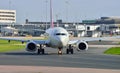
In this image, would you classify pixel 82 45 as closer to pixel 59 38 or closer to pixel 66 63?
pixel 59 38

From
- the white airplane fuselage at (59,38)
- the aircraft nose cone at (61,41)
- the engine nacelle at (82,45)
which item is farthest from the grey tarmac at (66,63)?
the engine nacelle at (82,45)

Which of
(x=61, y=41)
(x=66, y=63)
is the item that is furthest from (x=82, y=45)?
(x=66, y=63)

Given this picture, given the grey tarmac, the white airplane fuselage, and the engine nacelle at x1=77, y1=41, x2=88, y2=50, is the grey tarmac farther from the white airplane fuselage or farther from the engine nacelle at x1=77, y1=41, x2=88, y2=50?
the engine nacelle at x1=77, y1=41, x2=88, y2=50

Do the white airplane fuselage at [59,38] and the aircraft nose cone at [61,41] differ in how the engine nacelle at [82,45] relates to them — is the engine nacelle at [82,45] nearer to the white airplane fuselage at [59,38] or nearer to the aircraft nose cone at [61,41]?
the white airplane fuselage at [59,38]

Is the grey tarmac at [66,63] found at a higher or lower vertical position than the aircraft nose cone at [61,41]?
lower

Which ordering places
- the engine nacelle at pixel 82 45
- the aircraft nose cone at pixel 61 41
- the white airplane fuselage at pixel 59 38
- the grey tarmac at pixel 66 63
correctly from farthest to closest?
1. the engine nacelle at pixel 82 45
2. the white airplane fuselage at pixel 59 38
3. the aircraft nose cone at pixel 61 41
4. the grey tarmac at pixel 66 63

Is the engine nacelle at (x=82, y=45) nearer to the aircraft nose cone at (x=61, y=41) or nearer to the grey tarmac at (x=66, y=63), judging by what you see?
the aircraft nose cone at (x=61, y=41)

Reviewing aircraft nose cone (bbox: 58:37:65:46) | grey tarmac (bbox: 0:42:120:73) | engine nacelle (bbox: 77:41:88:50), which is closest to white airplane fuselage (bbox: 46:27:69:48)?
aircraft nose cone (bbox: 58:37:65:46)

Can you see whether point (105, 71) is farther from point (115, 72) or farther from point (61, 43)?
point (61, 43)

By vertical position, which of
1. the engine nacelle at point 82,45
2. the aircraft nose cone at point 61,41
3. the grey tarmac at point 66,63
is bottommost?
the grey tarmac at point 66,63

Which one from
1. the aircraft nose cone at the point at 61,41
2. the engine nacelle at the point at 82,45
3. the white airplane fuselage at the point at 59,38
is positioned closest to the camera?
the aircraft nose cone at the point at 61,41

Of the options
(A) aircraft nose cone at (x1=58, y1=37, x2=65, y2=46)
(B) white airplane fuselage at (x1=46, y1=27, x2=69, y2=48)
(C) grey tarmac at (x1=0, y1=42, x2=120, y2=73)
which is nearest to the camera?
(C) grey tarmac at (x1=0, y1=42, x2=120, y2=73)

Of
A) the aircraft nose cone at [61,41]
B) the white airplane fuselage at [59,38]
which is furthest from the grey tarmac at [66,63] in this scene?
the white airplane fuselage at [59,38]

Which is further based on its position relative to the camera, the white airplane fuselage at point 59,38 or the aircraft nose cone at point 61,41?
the white airplane fuselage at point 59,38
